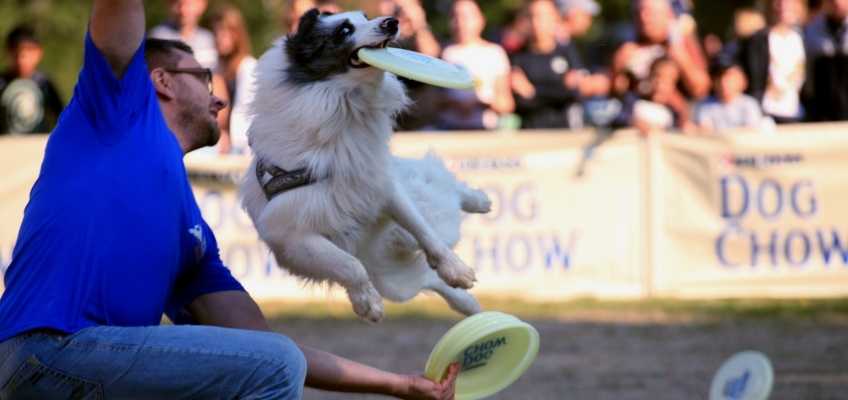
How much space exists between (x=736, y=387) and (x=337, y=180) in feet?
7.58

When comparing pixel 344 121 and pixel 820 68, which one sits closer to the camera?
pixel 344 121

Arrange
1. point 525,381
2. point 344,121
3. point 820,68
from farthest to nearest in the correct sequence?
point 820,68, point 525,381, point 344,121

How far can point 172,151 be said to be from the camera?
13.4 feet

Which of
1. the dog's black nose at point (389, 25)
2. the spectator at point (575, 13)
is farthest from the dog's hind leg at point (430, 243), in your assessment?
the spectator at point (575, 13)

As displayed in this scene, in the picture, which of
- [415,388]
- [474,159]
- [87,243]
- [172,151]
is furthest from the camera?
[474,159]

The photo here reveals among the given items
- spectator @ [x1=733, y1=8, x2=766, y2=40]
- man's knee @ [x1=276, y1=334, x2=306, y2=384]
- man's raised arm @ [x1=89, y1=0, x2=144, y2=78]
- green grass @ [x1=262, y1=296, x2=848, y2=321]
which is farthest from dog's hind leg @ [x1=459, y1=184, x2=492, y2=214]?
spectator @ [x1=733, y1=8, x2=766, y2=40]

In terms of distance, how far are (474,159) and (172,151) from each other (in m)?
7.35

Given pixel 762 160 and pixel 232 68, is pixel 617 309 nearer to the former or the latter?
pixel 762 160

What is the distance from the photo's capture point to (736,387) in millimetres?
6273

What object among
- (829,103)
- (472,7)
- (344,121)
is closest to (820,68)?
(829,103)

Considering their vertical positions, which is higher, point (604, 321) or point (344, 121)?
point (344, 121)

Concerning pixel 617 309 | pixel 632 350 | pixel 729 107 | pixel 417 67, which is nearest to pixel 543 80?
pixel 729 107

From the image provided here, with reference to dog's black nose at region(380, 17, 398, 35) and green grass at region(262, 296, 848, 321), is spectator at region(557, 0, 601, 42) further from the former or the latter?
dog's black nose at region(380, 17, 398, 35)

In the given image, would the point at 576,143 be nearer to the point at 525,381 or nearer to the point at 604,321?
the point at 604,321
